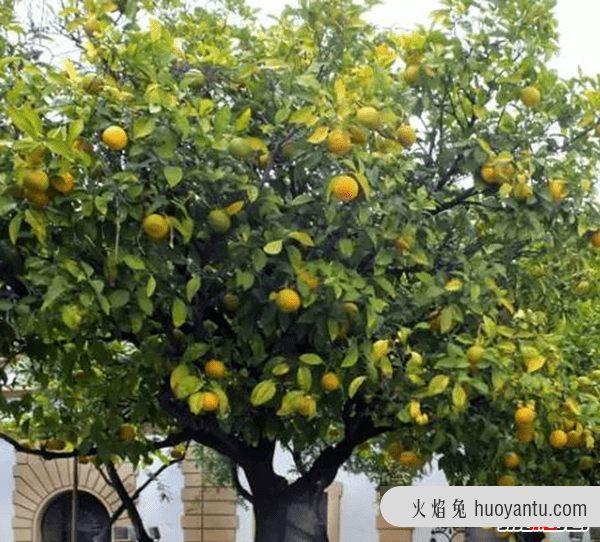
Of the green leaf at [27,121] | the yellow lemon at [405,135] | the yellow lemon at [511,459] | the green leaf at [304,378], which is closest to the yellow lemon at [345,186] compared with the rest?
the yellow lemon at [405,135]

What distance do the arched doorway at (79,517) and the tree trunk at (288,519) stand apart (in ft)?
73.6

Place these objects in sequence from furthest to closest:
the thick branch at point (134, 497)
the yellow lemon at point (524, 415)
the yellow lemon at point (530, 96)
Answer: the thick branch at point (134, 497) < the yellow lemon at point (524, 415) < the yellow lemon at point (530, 96)

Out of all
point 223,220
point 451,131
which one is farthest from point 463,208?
point 223,220

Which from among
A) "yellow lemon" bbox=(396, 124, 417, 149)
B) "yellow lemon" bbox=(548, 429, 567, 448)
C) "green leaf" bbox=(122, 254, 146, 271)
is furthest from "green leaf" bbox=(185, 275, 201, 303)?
"yellow lemon" bbox=(548, 429, 567, 448)

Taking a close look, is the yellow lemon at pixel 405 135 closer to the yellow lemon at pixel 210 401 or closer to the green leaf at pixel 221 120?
the green leaf at pixel 221 120

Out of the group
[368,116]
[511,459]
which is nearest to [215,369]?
[368,116]

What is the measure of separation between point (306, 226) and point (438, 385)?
1.48 meters

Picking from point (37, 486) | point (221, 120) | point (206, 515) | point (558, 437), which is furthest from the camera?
point (37, 486)

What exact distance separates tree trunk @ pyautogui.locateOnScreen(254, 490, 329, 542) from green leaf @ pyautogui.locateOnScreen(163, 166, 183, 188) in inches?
168

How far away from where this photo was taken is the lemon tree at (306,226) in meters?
8.73

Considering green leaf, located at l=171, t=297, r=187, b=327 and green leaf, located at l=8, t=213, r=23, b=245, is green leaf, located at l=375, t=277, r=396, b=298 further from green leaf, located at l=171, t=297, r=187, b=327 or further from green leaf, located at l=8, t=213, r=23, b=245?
green leaf, located at l=8, t=213, r=23, b=245

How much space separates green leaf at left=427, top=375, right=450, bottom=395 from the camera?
31.7 ft

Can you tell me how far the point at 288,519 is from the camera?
11.8 metres

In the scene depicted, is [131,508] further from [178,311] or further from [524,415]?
[178,311]
